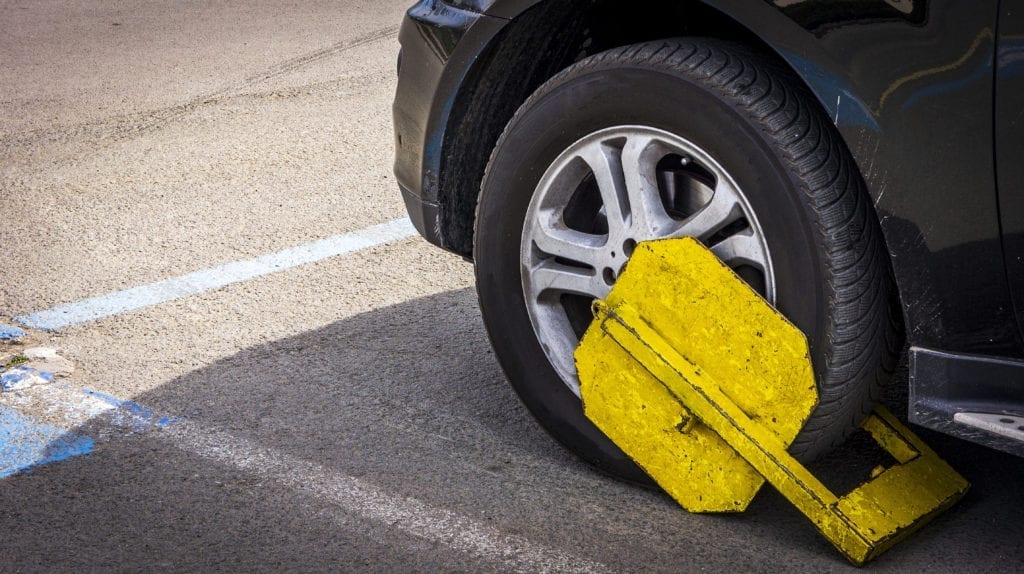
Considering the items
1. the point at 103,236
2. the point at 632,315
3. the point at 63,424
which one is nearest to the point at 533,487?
the point at 632,315

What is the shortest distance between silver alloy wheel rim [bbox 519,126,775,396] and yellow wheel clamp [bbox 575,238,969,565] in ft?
0.19

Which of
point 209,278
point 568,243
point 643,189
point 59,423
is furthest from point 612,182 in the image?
point 209,278

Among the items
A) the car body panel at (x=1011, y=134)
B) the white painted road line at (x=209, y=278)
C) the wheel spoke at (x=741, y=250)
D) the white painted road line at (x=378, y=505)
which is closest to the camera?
the car body panel at (x=1011, y=134)

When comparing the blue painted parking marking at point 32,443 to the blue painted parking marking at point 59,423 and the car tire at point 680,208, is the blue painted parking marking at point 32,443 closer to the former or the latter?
the blue painted parking marking at point 59,423

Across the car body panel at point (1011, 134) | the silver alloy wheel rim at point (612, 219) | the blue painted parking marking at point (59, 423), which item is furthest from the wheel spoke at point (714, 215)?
the blue painted parking marking at point (59, 423)

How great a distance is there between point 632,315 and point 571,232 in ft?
0.89

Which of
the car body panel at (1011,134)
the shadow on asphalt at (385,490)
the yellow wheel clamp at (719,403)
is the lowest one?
the shadow on asphalt at (385,490)

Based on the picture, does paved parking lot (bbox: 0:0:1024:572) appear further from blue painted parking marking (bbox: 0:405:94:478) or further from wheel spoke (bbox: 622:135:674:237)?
wheel spoke (bbox: 622:135:674:237)

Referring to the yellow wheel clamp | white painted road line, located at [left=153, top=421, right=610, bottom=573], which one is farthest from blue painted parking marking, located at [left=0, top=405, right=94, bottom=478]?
the yellow wheel clamp

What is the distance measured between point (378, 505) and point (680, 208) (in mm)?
986

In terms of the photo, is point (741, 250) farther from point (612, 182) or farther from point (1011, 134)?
point (1011, 134)

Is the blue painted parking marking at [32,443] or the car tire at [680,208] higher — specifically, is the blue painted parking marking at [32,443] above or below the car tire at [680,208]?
below

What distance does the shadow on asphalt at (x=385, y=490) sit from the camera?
2477 mm

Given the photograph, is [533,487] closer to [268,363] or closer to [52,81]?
[268,363]
